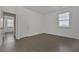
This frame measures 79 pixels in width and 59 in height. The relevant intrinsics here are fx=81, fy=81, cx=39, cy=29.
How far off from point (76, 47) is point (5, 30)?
136 centimetres

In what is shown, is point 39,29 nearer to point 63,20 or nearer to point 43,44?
point 43,44

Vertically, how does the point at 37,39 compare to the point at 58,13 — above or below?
below

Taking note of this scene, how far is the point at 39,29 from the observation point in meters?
1.50

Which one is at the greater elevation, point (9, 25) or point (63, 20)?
point (63, 20)

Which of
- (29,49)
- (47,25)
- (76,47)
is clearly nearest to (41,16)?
(47,25)

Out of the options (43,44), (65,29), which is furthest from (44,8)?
(43,44)

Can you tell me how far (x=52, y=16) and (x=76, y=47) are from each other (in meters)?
0.73

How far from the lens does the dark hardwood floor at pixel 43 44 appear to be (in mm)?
1496

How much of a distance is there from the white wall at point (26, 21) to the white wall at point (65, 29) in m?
0.17

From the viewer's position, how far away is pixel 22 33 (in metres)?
1.52

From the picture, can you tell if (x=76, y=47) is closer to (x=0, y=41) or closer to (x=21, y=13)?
(x=21, y=13)

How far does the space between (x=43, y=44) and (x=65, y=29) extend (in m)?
0.50

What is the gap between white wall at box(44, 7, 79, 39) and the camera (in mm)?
1445
